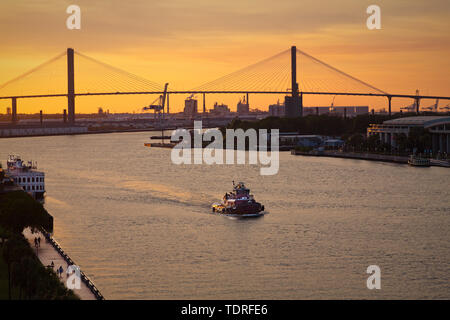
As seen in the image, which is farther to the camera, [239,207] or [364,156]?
[364,156]

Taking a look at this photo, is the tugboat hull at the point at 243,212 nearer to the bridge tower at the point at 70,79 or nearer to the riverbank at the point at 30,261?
the riverbank at the point at 30,261

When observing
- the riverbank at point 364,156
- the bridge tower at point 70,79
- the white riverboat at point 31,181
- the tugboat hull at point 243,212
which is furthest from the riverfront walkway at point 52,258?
the bridge tower at point 70,79

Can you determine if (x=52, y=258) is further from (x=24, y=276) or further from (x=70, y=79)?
(x=70, y=79)

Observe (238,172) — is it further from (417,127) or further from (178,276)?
(178,276)

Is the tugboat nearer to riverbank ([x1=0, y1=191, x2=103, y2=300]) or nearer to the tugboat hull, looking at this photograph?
the tugboat hull

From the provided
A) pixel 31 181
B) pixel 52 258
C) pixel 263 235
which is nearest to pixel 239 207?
pixel 263 235

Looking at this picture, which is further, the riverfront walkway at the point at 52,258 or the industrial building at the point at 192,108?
the industrial building at the point at 192,108
